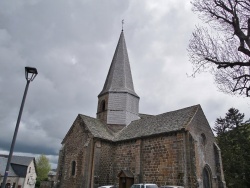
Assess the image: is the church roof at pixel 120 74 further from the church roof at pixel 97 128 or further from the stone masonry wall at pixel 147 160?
the stone masonry wall at pixel 147 160

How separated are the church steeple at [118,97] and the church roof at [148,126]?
1.26 metres

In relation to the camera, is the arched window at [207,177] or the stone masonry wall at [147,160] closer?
the stone masonry wall at [147,160]

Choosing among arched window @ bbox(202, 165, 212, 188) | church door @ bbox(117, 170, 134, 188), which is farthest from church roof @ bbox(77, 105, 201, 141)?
arched window @ bbox(202, 165, 212, 188)

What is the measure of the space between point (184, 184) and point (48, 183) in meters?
18.1

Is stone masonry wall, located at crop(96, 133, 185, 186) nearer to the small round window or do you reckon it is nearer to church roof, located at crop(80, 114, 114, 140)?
church roof, located at crop(80, 114, 114, 140)

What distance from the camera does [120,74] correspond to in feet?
104

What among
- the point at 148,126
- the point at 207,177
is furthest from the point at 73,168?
the point at 207,177

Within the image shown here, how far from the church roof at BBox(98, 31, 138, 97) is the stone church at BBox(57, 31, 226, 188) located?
0.30 m

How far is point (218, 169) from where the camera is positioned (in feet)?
69.3

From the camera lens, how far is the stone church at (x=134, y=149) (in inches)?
725

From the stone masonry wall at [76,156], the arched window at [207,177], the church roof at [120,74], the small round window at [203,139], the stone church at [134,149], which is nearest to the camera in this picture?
the stone church at [134,149]

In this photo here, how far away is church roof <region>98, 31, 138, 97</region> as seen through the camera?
1177 inches

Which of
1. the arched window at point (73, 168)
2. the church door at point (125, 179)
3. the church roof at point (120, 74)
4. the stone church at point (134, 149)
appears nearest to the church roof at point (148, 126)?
the stone church at point (134, 149)

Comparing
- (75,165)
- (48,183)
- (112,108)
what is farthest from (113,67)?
(48,183)
